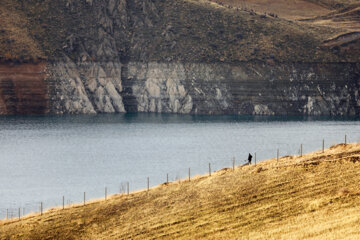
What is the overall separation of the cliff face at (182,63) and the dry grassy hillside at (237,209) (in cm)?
11875

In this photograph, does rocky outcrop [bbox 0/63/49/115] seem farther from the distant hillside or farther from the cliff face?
the distant hillside

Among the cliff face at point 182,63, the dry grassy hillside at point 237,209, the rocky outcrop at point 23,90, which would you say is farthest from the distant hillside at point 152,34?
the dry grassy hillside at point 237,209

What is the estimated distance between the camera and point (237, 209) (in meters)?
49.8

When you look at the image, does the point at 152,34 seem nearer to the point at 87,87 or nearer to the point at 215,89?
the point at 87,87

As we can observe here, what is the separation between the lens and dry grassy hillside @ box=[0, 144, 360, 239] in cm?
4534

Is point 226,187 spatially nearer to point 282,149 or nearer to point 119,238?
point 119,238

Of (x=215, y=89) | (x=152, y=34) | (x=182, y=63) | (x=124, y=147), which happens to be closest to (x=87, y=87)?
(x=182, y=63)

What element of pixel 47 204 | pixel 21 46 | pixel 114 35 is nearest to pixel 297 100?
pixel 114 35

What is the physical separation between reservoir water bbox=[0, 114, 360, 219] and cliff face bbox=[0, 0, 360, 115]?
8502mm

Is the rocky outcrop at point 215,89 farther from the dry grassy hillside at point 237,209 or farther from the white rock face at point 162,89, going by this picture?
the dry grassy hillside at point 237,209

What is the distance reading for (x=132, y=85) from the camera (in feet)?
608

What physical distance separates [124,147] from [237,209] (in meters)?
71.4

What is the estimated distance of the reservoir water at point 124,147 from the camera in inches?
3332

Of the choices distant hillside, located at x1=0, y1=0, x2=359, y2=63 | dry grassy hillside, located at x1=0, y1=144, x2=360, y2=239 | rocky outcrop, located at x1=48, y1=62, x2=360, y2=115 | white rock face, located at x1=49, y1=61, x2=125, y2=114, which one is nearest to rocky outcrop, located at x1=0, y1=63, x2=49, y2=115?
white rock face, located at x1=49, y1=61, x2=125, y2=114
